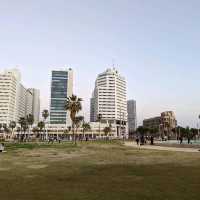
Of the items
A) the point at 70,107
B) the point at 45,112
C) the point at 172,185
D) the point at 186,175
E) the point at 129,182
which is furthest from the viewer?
the point at 45,112

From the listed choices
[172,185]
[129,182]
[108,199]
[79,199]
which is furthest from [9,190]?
[172,185]

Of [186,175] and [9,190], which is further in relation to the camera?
[186,175]

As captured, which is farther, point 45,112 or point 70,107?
point 45,112

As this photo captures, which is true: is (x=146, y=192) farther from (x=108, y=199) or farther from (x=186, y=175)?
(x=186, y=175)

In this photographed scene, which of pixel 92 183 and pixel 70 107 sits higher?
pixel 70 107

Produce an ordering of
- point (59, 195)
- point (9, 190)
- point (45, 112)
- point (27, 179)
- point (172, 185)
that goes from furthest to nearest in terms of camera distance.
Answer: point (45, 112), point (27, 179), point (172, 185), point (9, 190), point (59, 195)

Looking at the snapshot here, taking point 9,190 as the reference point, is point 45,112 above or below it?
above

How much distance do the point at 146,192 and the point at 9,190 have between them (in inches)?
260

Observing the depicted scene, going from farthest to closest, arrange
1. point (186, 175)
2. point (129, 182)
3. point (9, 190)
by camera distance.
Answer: point (186, 175) → point (129, 182) → point (9, 190)

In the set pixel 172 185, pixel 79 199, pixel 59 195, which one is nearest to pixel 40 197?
pixel 59 195

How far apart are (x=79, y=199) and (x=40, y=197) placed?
1747 millimetres

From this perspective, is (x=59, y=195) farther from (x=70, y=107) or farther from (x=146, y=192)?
(x=70, y=107)

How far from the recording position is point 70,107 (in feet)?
339

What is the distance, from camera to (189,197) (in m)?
11.9
